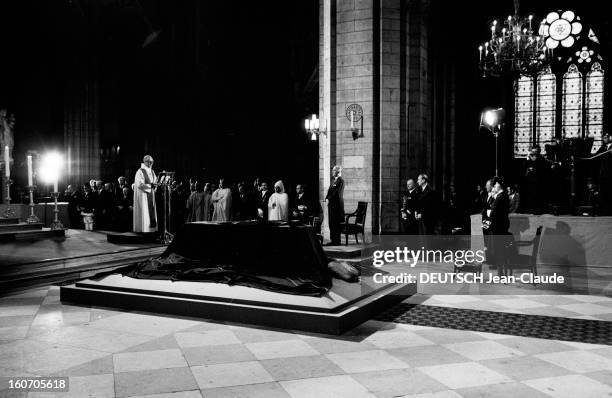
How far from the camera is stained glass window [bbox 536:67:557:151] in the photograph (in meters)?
22.7

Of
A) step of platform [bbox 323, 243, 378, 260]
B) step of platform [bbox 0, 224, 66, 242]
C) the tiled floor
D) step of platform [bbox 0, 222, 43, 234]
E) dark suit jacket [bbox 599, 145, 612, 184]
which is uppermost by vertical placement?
dark suit jacket [bbox 599, 145, 612, 184]

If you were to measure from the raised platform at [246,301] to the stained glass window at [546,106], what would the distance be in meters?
19.3

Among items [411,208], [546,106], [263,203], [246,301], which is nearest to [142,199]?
[263,203]

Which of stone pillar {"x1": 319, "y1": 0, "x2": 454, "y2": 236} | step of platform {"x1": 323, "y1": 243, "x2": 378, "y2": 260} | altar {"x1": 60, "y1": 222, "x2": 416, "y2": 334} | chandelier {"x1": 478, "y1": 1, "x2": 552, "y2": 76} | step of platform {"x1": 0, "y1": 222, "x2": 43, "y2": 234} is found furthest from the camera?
chandelier {"x1": 478, "y1": 1, "x2": 552, "y2": 76}

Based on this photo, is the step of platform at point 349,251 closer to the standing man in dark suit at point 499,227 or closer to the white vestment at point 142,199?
the standing man in dark suit at point 499,227

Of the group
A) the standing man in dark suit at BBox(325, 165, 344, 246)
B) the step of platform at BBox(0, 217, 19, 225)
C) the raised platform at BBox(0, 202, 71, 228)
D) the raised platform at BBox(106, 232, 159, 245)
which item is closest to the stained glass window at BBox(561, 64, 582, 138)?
the standing man in dark suit at BBox(325, 165, 344, 246)

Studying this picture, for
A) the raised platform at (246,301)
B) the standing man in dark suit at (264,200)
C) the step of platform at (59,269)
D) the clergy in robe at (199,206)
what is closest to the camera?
the raised platform at (246,301)

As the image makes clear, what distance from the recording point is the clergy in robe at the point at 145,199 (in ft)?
35.0

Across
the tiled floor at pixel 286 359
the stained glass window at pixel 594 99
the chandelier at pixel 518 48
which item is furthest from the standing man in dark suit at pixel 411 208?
the stained glass window at pixel 594 99

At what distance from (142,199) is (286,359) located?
7.52 metres

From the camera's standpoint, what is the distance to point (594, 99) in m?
22.1

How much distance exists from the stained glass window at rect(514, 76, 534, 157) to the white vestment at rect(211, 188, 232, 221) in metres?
15.7

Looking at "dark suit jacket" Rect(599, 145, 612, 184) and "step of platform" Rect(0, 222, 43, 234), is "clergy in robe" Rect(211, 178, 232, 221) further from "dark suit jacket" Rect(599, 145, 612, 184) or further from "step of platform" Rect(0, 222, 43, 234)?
"dark suit jacket" Rect(599, 145, 612, 184)

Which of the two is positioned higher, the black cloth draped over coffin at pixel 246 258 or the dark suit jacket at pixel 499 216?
the dark suit jacket at pixel 499 216
